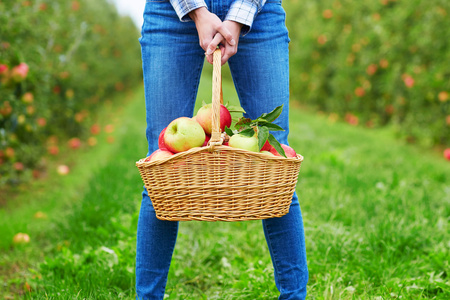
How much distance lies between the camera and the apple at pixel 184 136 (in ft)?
4.26

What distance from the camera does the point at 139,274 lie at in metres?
1.55

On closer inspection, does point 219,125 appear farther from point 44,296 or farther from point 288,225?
point 44,296

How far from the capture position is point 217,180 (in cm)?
129

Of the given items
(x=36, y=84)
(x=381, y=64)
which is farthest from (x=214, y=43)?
(x=381, y=64)

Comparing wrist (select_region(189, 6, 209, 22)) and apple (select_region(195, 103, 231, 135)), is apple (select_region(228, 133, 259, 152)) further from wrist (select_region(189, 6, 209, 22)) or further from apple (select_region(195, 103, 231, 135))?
wrist (select_region(189, 6, 209, 22))

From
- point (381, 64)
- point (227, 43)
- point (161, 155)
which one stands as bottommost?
point (381, 64)

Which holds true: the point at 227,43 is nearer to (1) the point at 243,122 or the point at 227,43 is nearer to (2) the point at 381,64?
(1) the point at 243,122

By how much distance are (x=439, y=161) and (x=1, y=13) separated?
4.57m

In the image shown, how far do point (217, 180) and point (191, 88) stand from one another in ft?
1.38

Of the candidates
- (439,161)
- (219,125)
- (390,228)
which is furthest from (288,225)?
(439,161)

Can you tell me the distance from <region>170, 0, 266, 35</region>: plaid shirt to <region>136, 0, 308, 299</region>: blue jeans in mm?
79

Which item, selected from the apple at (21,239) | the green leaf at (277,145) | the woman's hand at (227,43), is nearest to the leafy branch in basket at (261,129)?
the green leaf at (277,145)

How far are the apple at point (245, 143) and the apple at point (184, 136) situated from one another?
10cm

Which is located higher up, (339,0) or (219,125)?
(339,0)
